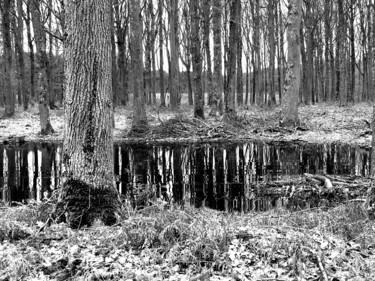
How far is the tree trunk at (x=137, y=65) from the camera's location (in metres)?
16.3

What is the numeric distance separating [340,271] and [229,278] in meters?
1.10

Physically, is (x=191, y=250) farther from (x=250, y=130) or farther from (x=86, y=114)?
(x=250, y=130)

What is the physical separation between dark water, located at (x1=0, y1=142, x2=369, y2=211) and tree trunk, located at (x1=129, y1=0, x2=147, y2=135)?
9.74 feet

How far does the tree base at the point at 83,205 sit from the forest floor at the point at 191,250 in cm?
20

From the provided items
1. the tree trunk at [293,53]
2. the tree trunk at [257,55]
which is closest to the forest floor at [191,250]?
the tree trunk at [293,53]

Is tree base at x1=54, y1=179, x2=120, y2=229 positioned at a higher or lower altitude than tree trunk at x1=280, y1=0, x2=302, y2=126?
lower

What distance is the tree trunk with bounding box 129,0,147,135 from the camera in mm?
16297

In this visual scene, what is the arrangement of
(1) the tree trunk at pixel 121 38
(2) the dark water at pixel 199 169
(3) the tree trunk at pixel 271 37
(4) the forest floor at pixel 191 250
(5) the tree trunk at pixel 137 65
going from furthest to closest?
(3) the tree trunk at pixel 271 37
(1) the tree trunk at pixel 121 38
(5) the tree trunk at pixel 137 65
(2) the dark water at pixel 199 169
(4) the forest floor at pixel 191 250

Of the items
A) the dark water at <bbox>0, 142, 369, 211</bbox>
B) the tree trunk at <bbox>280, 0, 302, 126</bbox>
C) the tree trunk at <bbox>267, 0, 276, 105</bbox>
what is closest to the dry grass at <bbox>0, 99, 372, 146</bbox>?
the tree trunk at <bbox>280, 0, 302, 126</bbox>

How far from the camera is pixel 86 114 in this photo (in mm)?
5031

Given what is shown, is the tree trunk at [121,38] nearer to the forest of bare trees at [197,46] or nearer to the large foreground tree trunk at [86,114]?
the forest of bare trees at [197,46]

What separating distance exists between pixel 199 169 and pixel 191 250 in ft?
20.2

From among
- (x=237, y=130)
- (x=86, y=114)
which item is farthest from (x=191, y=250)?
(x=237, y=130)

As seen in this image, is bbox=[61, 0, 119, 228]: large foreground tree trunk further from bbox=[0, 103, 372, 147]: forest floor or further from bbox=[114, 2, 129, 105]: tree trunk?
bbox=[114, 2, 129, 105]: tree trunk
